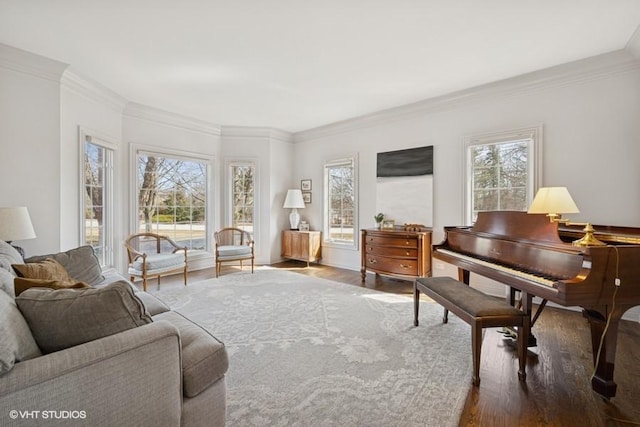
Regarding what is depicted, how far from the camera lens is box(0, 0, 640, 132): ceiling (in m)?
2.35

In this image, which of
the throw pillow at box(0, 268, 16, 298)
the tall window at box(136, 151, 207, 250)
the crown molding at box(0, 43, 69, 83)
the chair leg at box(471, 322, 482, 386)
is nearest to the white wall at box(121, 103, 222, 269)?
the tall window at box(136, 151, 207, 250)

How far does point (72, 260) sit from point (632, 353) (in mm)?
4678

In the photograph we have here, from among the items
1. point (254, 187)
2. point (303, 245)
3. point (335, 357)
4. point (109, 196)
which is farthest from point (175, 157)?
point (335, 357)

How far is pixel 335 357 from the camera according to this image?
92.6 inches

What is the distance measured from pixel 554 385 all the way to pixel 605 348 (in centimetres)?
40

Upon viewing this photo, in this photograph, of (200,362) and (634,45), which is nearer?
(200,362)

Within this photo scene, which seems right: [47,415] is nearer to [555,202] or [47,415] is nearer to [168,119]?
[555,202]

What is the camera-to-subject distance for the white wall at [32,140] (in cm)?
293

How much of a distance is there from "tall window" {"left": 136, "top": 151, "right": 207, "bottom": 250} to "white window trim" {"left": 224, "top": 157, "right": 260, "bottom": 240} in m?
0.40

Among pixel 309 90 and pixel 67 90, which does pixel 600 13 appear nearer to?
pixel 309 90

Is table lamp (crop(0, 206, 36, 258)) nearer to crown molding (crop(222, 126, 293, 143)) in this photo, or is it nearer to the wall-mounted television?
crown molding (crop(222, 126, 293, 143))

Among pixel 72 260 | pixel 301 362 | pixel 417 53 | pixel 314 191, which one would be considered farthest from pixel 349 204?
pixel 72 260

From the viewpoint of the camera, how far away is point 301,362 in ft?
7.47

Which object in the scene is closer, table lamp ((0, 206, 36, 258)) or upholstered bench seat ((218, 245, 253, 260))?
table lamp ((0, 206, 36, 258))
